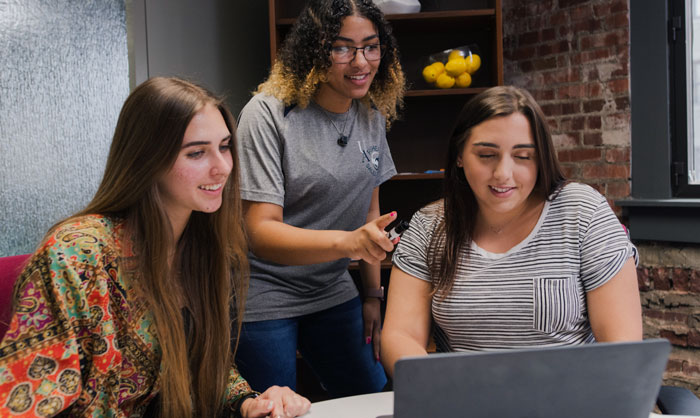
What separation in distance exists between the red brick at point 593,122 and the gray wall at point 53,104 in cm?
206

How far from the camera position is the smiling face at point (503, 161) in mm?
1339

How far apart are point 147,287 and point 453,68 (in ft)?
6.09

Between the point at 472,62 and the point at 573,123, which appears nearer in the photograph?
the point at 472,62

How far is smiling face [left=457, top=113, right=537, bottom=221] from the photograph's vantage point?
1.34m

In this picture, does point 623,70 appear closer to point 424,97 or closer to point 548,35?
point 548,35

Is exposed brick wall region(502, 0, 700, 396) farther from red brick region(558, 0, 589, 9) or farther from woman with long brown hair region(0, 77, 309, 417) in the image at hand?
woman with long brown hair region(0, 77, 309, 417)

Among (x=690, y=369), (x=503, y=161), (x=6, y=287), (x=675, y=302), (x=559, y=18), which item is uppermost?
(x=559, y=18)

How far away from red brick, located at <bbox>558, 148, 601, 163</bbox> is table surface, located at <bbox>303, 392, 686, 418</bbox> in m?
1.95

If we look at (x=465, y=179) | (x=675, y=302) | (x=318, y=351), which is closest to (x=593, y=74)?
(x=675, y=302)

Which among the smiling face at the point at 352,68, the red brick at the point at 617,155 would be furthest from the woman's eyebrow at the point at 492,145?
the red brick at the point at 617,155

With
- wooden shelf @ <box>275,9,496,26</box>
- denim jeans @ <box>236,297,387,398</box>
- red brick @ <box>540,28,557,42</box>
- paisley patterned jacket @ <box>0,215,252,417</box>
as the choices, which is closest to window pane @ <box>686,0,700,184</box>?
red brick @ <box>540,28,557,42</box>

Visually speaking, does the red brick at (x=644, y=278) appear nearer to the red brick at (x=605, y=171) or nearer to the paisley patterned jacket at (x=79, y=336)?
the red brick at (x=605, y=171)

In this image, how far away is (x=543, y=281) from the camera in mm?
1309

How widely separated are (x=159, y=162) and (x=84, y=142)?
2.42 feet
